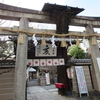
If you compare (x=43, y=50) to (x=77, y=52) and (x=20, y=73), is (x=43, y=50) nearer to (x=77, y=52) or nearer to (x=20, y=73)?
(x=20, y=73)

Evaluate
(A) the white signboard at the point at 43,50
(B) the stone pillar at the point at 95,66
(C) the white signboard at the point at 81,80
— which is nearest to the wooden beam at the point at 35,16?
(B) the stone pillar at the point at 95,66

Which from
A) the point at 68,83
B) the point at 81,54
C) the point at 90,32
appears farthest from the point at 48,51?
the point at 81,54

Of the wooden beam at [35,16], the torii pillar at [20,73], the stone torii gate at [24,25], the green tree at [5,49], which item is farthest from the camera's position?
the green tree at [5,49]

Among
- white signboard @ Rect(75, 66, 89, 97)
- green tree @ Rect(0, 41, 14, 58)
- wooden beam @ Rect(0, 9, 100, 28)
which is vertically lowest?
white signboard @ Rect(75, 66, 89, 97)

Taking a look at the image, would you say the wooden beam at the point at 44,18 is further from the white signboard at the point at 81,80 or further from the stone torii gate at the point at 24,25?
the white signboard at the point at 81,80

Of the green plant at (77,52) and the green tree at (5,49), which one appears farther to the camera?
the green plant at (77,52)

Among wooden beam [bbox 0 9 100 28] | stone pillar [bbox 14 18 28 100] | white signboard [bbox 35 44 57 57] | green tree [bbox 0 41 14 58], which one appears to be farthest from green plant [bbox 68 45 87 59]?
stone pillar [bbox 14 18 28 100]

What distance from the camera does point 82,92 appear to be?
26.3 ft

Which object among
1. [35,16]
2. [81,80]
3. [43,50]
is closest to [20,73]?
[35,16]

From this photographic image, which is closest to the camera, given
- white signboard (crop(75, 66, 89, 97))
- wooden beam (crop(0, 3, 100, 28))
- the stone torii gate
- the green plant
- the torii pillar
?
the torii pillar

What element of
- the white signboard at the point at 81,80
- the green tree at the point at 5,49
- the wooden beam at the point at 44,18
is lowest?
the white signboard at the point at 81,80

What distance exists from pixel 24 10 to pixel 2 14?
1.12 metres

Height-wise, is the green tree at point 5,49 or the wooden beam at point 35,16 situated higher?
the wooden beam at point 35,16

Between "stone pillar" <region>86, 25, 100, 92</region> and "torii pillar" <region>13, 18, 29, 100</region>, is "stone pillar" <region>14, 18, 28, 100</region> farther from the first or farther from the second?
"stone pillar" <region>86, 25, 100, 92</region>
